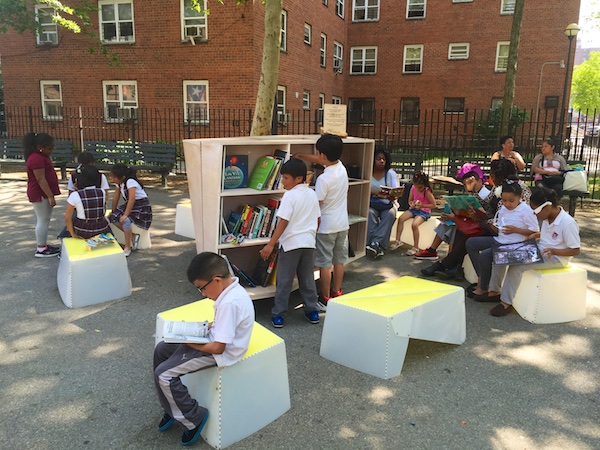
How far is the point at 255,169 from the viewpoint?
5.68 metres

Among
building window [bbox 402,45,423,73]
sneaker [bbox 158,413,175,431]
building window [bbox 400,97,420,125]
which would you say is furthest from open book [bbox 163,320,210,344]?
building window [bbox 402,45,423,73]

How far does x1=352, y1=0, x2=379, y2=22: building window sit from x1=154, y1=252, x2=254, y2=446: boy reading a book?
1133 inches

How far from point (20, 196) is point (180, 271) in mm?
7447

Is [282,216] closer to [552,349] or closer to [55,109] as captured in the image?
[552,349]

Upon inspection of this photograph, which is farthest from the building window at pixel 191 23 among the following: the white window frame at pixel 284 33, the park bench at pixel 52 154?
the park bench at pixel 52 154

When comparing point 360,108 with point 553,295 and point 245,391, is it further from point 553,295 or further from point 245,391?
point 245,391

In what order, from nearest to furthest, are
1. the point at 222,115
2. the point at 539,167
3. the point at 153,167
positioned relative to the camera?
1. the point at 539,167
2. the point at 153,167
3. the point at 222,115

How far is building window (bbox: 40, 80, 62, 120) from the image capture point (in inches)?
813

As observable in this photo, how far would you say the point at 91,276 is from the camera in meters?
5.41

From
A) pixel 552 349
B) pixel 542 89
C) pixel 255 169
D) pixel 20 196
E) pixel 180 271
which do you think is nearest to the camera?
pixel 552 349

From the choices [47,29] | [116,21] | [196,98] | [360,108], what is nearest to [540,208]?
[196,98]

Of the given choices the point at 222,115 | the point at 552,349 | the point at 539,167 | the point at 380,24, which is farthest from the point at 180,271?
the point at 380,24

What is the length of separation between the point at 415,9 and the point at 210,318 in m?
28.1

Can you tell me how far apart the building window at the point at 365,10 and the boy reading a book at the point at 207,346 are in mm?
28768
